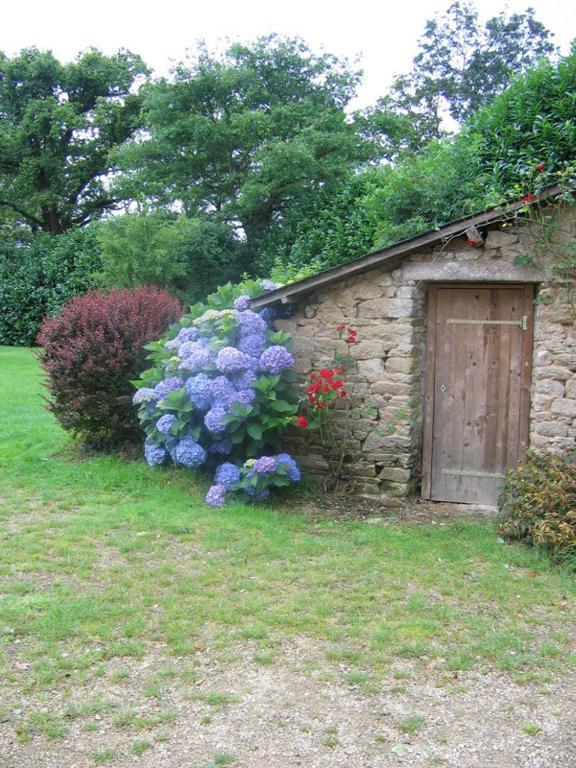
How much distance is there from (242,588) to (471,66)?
28209 mm

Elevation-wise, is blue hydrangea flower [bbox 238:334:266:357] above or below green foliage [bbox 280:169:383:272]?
below

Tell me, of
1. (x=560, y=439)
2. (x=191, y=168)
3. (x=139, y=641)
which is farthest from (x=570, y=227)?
(x=191, y=168)

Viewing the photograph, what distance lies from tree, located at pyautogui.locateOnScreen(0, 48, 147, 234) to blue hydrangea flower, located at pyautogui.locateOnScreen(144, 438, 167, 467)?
17.7 meters

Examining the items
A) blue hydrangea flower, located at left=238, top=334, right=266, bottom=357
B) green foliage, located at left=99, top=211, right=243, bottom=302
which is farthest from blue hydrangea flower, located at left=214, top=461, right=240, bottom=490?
green foliage, located at left=99, top=211, right=243, bottom=302

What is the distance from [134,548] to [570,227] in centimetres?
462

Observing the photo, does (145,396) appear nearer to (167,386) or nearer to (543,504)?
(167,386)

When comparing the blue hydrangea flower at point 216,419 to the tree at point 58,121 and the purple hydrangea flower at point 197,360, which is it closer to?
the purple hydrangea flower at point 197,360

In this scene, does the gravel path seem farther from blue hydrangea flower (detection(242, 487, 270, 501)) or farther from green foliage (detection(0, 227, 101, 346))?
green foliage (detection(0, 227, 101, 346))

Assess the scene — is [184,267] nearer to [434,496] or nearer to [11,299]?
[11,299]

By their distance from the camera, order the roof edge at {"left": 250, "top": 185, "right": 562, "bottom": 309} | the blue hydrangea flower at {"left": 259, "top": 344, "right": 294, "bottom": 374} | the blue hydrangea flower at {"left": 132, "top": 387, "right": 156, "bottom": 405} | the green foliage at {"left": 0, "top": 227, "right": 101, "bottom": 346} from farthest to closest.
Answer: the green foliage at {"left": 0, "top": 227, "right": 101, "bottom": 346}, the blue hydrangea flower at {"left": 132, "top": 387, "right": 156, "bottom": 405}, the blue hydrangea flower at {"left": 259, "top": 344, "right": 294, "bottom": 374}, the roof edge at {"left": 250, "top": 185, "right": 562, "bottom": 309}

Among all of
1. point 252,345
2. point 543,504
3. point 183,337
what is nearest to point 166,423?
point 183,337

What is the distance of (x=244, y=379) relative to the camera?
299 inches

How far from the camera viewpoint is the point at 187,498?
304 inches

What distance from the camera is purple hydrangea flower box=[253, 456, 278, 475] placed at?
7.32 metres
